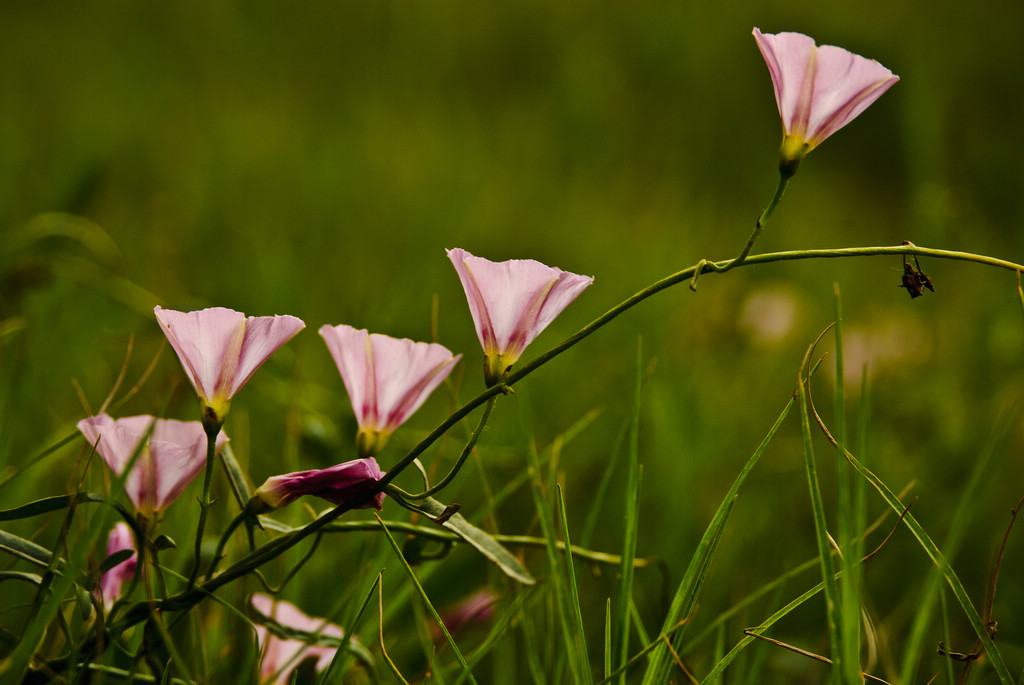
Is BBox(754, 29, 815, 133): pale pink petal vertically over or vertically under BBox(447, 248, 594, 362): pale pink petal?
over

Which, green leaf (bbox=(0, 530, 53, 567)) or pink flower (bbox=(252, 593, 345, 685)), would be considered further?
pink flower (bbox=(252, 593, 345, 685))

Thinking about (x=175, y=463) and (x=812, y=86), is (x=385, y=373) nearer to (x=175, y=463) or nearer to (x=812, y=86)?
(x=175, y=463)

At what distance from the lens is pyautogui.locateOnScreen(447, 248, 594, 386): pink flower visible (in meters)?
0.37

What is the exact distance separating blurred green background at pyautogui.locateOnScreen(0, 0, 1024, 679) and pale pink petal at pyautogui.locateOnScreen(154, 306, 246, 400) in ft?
0.37

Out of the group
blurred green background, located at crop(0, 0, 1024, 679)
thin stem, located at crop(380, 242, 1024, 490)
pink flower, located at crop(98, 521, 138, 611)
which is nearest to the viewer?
thin stem, located at crop(380, 242, 1024, 490)

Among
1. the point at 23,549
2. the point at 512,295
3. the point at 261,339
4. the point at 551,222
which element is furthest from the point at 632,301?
the point at 551,222

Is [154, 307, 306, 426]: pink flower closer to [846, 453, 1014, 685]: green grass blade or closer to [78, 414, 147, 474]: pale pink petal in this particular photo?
[78, 414, 147, 474]: pale pink petal

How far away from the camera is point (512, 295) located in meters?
0.39

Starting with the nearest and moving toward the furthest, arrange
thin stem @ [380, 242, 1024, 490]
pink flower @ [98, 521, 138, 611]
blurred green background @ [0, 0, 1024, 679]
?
thin stem @ [380, 242, 1024, 490] → pink flower @ [98, 521, 138, 611] → blurred green background @ [0, 0, 1024, 679]

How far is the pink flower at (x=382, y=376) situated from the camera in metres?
0.42

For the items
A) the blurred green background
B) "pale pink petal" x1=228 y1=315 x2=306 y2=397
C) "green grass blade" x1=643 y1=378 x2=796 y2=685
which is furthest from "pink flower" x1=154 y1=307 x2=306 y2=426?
"green grass blade" x1=643 y1=378 x2=796 y2=685

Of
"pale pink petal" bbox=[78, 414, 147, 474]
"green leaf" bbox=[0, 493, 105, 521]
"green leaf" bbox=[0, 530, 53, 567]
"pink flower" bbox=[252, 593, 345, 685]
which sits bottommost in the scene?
"pink flower" bbox=[252, 593, 345, 685]

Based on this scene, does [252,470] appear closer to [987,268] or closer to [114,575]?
[114,575]

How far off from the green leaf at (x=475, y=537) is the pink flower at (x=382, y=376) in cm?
7
